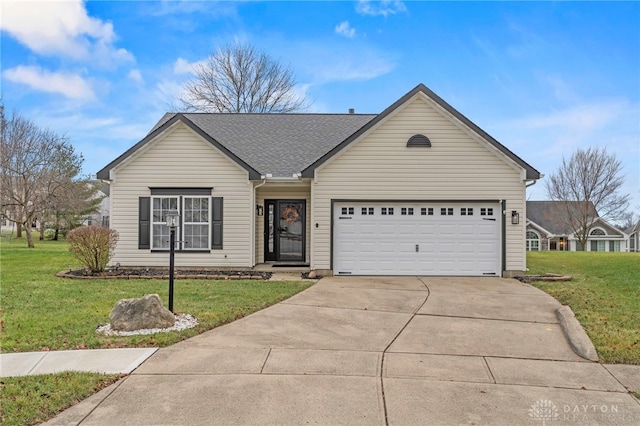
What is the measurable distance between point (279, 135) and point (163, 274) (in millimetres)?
6976

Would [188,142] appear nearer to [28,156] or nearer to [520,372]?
[520,372]

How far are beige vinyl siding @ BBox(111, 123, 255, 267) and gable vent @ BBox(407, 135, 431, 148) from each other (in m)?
5.08

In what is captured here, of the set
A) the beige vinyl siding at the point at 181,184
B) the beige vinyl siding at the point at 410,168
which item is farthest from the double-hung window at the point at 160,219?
the beige vinyl siding at the point at 410,168

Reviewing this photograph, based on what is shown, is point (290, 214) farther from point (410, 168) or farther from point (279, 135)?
point (410, 168)

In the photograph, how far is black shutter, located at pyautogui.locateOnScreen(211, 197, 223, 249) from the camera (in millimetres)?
12852

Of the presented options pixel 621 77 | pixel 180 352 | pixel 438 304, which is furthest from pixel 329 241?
pixel 621 77

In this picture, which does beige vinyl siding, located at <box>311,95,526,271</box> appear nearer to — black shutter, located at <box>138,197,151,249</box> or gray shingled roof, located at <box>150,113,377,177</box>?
gray shingled roof, located at <box>150,113,377,177</box>

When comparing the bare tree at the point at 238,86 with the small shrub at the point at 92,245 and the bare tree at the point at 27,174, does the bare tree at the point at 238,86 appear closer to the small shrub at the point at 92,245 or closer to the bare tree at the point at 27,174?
the bare tree at the point at 27,174

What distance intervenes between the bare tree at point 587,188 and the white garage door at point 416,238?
96.0ft

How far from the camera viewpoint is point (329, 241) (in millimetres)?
12156

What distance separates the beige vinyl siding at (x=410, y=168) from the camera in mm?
12109

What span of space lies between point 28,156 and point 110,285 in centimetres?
Answer: 2088

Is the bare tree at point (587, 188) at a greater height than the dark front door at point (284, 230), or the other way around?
the bare tree at point (587, 188)

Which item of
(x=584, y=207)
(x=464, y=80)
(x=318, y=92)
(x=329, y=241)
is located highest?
(x=318, y=92)
